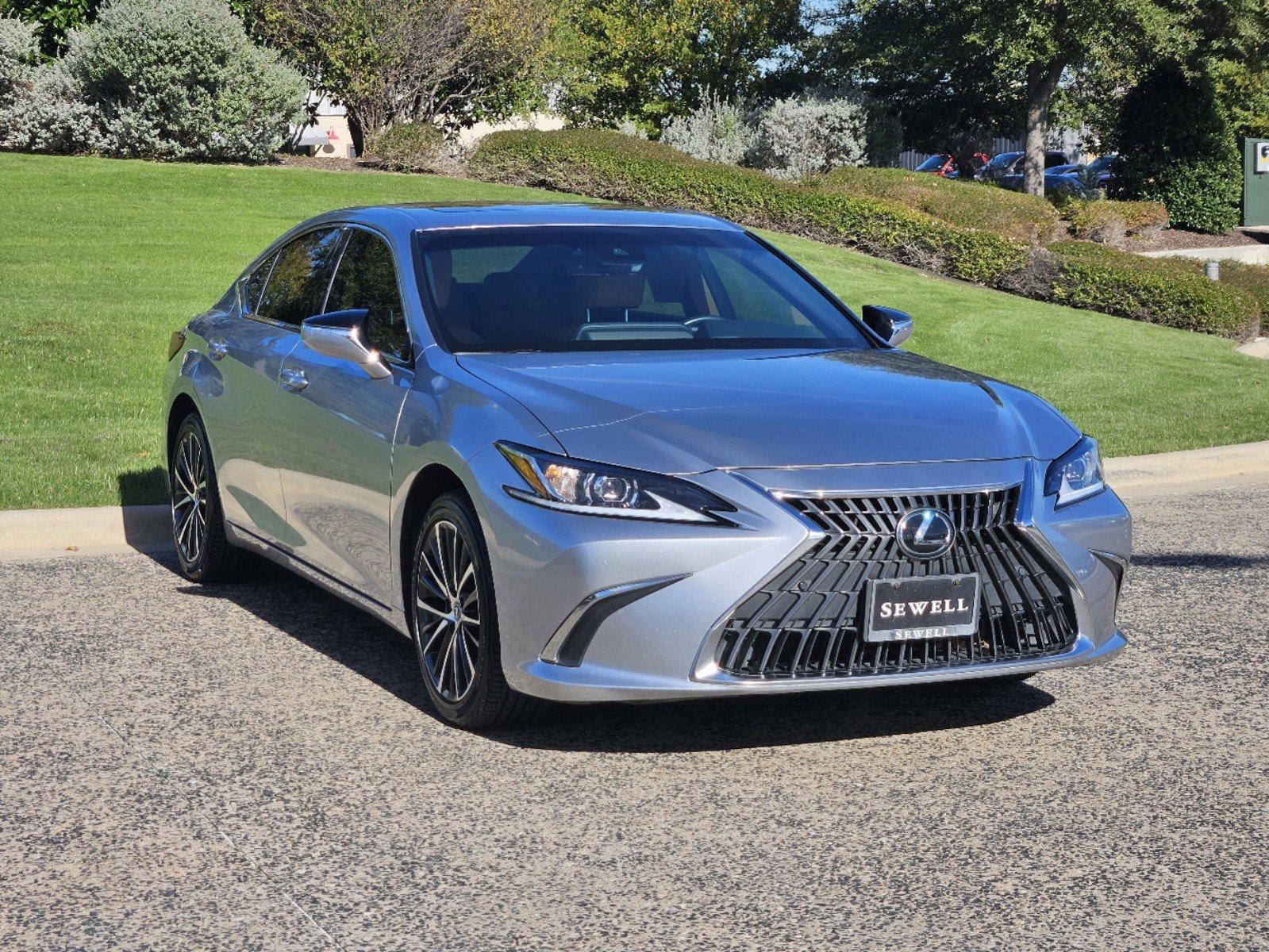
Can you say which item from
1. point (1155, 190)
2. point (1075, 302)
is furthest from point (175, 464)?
point (1155, 190)

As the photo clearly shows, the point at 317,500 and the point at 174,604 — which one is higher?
the point at 317,500

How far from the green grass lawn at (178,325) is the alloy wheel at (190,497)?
128cm

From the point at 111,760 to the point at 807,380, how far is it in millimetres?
2425

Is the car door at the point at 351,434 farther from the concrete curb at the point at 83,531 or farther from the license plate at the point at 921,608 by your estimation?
the concrete curb at the point at 83,531

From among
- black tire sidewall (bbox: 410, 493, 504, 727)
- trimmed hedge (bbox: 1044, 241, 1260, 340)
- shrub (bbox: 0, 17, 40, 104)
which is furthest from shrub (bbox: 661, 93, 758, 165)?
black tire sidewall (bbox: 410, 493, 504, 727)

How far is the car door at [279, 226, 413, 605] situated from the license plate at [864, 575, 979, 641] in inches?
68.0

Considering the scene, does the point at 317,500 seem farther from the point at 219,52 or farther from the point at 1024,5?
the point at 1024,5

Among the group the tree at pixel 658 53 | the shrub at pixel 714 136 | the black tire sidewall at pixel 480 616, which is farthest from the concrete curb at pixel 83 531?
the tree at pixel 658 53

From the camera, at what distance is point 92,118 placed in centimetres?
2703

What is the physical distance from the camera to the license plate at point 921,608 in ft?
15.3

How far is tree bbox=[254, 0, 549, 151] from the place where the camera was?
29766 millimetres

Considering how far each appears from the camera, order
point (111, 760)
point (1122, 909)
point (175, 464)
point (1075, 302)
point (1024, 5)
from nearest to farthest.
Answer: point (1122, 909)
point (111, 760)
point (175, 464)
point (1075, 302)
point (1024, 5)

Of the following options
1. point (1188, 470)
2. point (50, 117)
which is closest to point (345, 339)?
point (1188, 470)

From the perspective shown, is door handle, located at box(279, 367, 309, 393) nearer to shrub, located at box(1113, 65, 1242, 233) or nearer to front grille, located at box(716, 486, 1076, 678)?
front grille, located at box(716, 486, 1076, 678)
